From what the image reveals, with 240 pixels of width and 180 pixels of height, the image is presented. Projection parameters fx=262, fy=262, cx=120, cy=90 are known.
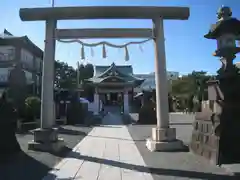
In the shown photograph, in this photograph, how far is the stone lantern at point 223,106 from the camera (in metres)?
6.29

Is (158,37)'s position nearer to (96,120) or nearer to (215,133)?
(215,133)

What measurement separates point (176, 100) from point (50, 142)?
3464 centimetres

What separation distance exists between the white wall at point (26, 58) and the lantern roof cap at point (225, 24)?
80.3 feet

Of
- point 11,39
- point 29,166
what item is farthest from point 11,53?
point 29,166

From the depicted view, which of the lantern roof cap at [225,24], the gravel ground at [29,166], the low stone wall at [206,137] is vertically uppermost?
the lantern roof cap at [225,24]

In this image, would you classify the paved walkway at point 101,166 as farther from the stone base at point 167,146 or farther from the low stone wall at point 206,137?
the low stone wall at point 206,137

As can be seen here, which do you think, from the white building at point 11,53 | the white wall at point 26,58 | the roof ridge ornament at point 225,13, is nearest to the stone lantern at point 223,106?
the roof ridge ornament at point 225,13

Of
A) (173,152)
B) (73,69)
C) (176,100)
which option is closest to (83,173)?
(173,152)

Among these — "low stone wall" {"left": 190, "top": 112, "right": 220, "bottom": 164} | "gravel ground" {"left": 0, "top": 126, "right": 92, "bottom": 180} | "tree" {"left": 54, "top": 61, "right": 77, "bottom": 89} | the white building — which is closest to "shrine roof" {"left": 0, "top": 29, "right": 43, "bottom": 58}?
the white building

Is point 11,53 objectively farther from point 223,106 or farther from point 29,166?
point 223,106

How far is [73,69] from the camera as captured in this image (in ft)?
174

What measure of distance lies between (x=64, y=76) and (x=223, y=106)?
43.3 meters

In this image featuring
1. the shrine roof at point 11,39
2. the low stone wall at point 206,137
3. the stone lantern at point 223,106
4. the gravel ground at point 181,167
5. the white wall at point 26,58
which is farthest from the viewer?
the white wall at point 26,58

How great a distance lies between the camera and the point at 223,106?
6.46 metres
